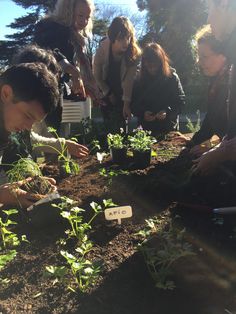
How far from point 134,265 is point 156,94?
3414 millimetres

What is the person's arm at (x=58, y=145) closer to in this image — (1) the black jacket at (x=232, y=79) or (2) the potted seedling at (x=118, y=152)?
(2) the potted seedling at (x=118, y=152)

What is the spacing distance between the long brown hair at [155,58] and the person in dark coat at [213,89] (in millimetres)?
1107

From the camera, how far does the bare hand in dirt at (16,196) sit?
2270 mm

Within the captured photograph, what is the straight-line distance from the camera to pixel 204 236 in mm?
1873

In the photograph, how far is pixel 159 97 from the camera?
488cm

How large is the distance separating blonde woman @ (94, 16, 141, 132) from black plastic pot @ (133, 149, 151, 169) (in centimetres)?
139

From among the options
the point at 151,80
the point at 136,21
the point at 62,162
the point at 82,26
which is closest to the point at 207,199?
the point at 62,162

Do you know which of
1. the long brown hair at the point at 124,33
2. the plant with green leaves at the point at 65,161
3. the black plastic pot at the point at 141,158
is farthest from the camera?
the long brown hair at the point at 124,33

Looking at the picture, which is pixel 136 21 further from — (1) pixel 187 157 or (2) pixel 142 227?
(2) pixel 142 227

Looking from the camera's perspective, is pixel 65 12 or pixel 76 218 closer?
pixel 76 218

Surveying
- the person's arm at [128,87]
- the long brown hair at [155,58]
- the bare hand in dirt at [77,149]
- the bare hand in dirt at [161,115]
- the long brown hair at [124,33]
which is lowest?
the bare hand in dirt at [77,149]

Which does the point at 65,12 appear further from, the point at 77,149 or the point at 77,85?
the point at 77,149

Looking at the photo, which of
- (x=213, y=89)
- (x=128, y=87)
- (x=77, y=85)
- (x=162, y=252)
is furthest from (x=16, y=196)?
(x=128, y=87)

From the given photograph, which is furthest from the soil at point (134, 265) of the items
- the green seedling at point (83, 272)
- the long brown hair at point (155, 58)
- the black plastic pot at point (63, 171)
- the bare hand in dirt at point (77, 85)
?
the long brown hair at point (155, 58)
